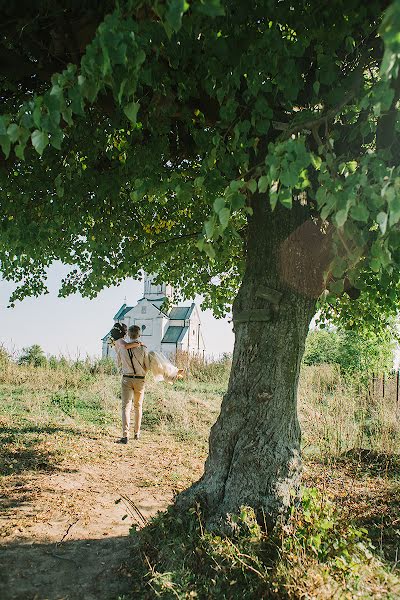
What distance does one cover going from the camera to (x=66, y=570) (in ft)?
15.1

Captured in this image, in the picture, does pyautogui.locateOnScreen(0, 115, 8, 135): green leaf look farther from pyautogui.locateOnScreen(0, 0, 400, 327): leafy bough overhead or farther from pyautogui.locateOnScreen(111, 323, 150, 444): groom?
pyautogui.locateOnScreen(111, 323, 150, 444): groom

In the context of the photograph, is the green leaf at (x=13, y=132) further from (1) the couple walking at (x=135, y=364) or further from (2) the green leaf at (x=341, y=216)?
(1) the couple walking at (x=135, y=364)

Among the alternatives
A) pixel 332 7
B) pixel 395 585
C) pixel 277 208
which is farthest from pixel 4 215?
pixel 395 585

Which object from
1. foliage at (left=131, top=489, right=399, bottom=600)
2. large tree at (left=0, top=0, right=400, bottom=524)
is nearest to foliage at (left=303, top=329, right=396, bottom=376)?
large tree at (left=0, top=0, right=400, bottom=524)

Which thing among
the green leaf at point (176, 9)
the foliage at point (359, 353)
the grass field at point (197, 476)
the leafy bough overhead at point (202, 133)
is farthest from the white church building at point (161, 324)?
the green leaf at point (176, 9)

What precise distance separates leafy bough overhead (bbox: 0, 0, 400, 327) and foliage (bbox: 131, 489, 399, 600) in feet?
6.98

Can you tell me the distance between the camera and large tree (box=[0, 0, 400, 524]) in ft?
9.11

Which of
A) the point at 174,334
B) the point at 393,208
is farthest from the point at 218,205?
the point at 174,334

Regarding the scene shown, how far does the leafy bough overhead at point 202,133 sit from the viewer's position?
8.97 ft

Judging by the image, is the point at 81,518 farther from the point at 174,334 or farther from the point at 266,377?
the point at 174,334

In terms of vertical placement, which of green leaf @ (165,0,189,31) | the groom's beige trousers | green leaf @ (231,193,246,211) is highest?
green leaf @ (165,0,189,31)

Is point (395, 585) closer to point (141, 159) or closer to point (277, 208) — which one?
point (277, 208)

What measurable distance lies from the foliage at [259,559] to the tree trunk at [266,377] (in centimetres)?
26

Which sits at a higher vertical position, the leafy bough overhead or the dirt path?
the leafy bough overhead
